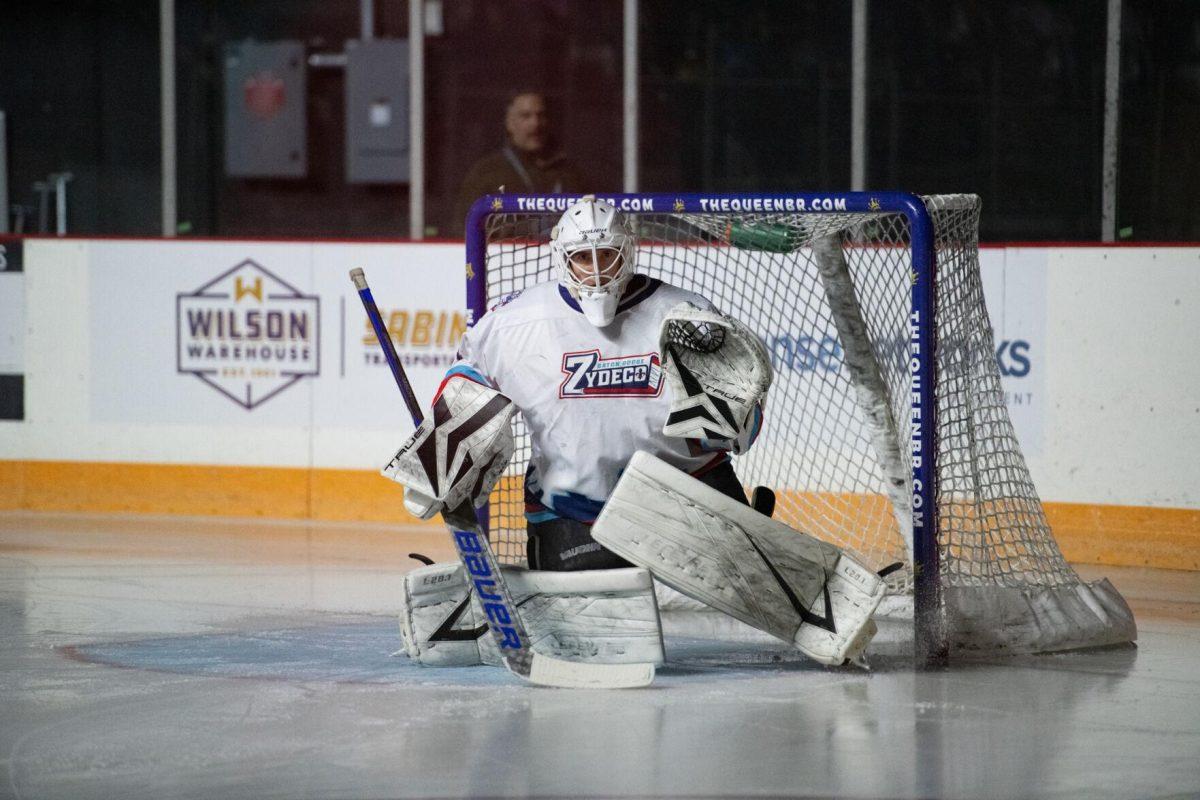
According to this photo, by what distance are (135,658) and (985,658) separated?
6.42 ft

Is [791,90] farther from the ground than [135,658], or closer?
farther from the ground

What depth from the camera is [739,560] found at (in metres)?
3.81

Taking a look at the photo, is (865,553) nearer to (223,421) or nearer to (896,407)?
(896,407)

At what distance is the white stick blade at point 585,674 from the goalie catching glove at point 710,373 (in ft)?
1.68

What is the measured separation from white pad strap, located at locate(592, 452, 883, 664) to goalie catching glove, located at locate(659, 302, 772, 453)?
12 centimetres

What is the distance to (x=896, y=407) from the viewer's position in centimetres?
474

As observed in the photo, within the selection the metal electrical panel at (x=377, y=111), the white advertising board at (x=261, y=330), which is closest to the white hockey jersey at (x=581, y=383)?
the white advertising board at (x=261, y=330)

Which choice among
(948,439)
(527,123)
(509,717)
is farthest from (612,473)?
(527,123)

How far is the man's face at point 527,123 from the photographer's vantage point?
7.31 m

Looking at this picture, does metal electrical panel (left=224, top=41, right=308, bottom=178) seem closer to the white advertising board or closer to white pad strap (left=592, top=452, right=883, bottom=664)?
the white advertising board

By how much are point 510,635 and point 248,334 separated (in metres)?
3.07

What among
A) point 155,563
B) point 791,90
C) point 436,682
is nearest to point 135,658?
point 436,682

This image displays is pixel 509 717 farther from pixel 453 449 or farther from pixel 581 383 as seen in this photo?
pixel 581 383

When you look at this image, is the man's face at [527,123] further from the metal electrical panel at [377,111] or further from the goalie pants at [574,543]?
the goalie pants at [574,543]
